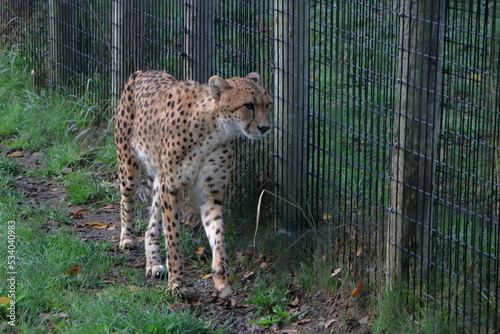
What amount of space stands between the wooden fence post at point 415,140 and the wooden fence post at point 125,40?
3492 mm

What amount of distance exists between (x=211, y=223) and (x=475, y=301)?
1982 mm

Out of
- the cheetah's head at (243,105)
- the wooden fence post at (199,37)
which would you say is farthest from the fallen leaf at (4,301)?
the wooden fence post at (199,37)

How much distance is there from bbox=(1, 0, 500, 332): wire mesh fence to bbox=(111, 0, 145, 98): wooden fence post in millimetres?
16

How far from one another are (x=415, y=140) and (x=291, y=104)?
126 centimetres

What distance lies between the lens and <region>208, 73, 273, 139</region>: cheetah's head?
528 centimetres

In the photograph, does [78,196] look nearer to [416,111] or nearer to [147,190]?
[147,190]

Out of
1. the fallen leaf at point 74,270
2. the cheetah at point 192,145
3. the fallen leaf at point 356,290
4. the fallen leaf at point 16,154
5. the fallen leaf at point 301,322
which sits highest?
the cheetah at point 192,145

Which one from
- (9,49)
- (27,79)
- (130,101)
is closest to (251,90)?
(130,101)

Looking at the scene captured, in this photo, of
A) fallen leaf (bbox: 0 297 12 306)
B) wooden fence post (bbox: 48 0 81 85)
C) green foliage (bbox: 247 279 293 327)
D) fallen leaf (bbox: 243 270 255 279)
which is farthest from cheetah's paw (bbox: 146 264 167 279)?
wooden fence post (bbox: 48 0 81 85)

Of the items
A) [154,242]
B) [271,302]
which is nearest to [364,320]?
[271,302]

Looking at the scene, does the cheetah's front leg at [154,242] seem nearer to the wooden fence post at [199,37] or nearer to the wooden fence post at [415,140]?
the wooden fence post at [199,37]

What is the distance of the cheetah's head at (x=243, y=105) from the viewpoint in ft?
17.3

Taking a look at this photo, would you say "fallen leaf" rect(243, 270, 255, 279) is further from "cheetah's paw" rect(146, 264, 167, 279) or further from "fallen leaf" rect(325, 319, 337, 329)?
"fallen leaf" rect(325, 319, 337, 329)

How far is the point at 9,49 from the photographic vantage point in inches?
382
